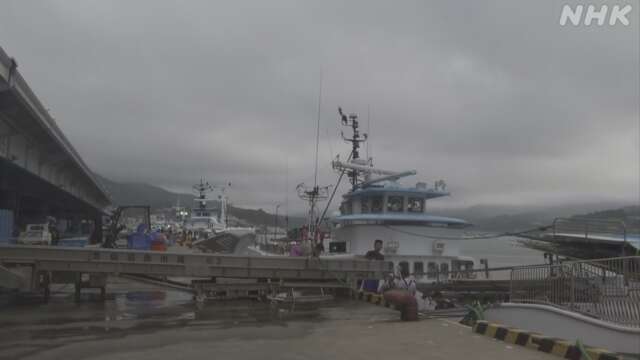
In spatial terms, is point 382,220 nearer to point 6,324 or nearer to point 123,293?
point 123,293

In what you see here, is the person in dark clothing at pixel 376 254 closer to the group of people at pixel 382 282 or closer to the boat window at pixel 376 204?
the group of people at pixel 382 282

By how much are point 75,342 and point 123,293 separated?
36.6 feet

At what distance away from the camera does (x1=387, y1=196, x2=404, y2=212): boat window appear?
22938 mm

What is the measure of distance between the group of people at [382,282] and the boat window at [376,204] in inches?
86.9

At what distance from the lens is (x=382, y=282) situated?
2003 centimetres

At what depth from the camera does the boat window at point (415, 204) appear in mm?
23047

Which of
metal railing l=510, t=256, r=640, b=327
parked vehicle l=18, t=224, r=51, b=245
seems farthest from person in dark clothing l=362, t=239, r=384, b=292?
parked vehicle l=18, t=224, r=51, b=245

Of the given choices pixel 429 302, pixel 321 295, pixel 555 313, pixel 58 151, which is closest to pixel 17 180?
pixel 58 151

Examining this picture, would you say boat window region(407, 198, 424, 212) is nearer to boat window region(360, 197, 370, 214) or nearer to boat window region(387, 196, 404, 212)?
boat window region(387, 196, 404, 212)

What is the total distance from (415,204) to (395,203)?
2.58 ft

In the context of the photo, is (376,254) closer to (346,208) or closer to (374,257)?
(374,257)

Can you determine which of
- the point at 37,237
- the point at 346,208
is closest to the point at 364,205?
the point at 346,208

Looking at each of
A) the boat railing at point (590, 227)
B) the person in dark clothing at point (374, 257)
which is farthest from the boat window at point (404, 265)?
the boat railing at point (590, 227)

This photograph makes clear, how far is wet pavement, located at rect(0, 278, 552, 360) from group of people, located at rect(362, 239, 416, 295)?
35.7 inches
